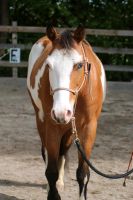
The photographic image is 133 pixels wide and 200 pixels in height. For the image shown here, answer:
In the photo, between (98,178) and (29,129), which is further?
(29,129)

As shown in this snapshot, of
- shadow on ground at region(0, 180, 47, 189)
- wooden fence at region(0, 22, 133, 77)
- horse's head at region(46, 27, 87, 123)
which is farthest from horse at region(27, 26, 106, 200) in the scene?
wooden fence at region(0, 22, 133, 77)

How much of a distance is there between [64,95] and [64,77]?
0.38ft

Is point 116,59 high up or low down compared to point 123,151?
down

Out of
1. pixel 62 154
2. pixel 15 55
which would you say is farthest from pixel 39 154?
pixel 15 55

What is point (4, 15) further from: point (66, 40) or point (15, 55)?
point (66, 40)

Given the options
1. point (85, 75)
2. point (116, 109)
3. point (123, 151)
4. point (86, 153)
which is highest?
point (85, 75)

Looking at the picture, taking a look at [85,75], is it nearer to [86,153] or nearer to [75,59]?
[75,59]

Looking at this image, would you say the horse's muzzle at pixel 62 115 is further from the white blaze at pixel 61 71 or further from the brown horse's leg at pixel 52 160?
A: the brown horse's leg at pixel 52 160

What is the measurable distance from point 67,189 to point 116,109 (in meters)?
3.57

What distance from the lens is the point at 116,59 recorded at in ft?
39.3

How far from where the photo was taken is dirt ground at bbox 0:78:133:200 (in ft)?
12.3

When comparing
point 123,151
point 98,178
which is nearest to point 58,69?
point 98,178

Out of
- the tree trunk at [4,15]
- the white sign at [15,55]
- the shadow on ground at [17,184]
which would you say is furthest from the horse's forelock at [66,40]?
the tree trunk at [4,15]

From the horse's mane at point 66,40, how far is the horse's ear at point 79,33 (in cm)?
4
